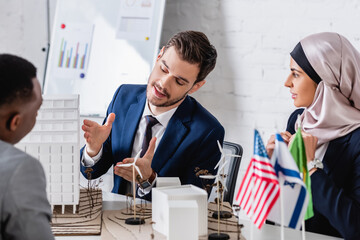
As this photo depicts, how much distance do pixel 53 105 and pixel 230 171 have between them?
829 mm

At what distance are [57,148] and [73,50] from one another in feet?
5.52

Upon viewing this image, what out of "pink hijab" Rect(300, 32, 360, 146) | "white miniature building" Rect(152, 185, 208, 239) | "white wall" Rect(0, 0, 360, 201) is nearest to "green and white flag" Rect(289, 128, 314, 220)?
"white miniature building" Rect(152, 185, 208, 239)

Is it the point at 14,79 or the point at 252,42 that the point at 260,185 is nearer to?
the point at 14,79

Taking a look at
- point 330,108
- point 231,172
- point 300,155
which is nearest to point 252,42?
point 231,172

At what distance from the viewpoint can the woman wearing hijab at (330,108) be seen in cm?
196

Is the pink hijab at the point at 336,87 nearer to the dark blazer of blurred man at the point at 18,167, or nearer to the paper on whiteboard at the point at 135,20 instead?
the dark blazer of blurred man at the point at 18,167

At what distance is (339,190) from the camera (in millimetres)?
1834

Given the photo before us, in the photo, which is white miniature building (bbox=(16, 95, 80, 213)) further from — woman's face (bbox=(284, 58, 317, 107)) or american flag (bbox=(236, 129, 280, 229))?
woman's face (bbox=(284, 58, 317, 107))

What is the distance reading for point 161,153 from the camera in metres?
2.22

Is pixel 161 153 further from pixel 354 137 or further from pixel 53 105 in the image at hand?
pixel 354 137

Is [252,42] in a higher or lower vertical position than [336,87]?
higher

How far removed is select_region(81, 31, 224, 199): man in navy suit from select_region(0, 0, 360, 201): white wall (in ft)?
3.29

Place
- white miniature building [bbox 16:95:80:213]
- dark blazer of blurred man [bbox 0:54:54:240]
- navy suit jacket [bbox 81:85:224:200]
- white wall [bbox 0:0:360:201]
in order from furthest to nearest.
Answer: white wall [bbox 0:0:360:201] < navy suit jacket [bbox 81:85:224:200] < white miniature building [bbox 16:95:80:213] < dark blazer of blurred man [bbox 0:54:54:240]

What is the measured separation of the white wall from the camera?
3139 mm
